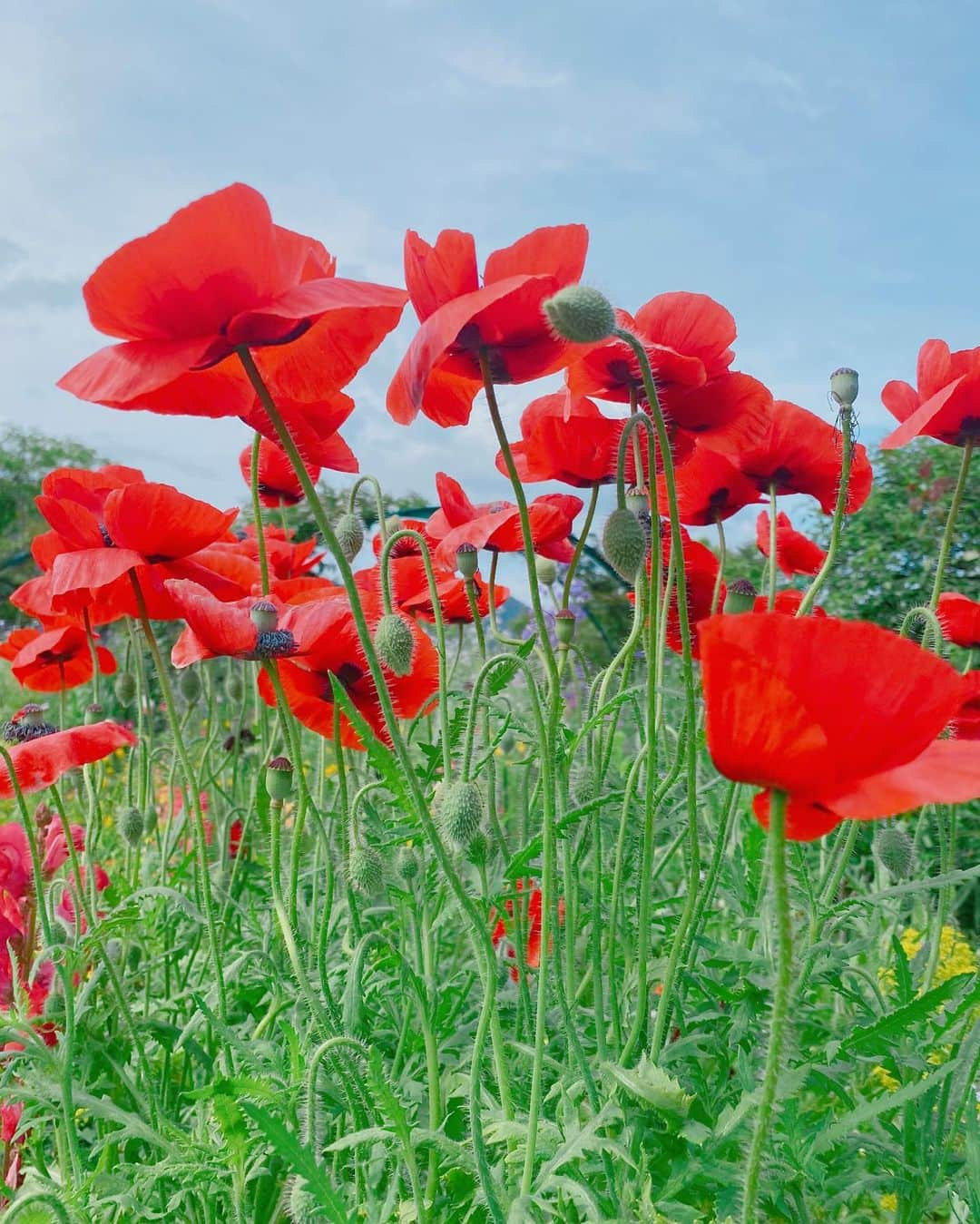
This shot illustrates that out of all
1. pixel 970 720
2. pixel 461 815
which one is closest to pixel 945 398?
pixel 970 720

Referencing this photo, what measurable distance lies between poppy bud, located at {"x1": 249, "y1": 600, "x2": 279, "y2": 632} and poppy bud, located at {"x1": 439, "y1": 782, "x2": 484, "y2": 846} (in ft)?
1.26

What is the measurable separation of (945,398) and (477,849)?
91 cm

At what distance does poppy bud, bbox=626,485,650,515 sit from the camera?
1417mm

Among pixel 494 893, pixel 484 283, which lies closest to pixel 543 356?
pixel 484 283

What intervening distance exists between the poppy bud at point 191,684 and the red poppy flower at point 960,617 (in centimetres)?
171

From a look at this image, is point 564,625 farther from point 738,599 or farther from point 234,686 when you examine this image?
point 234,686

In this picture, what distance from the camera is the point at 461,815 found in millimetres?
1244

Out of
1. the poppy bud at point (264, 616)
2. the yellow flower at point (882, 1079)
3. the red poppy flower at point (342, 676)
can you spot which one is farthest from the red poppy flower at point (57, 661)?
the yellow flower at point (882, 1079)

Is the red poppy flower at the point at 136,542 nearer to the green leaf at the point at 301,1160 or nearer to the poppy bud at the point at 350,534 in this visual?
the poppy bud at the point at 350,534

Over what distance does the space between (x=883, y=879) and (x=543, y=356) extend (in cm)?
190

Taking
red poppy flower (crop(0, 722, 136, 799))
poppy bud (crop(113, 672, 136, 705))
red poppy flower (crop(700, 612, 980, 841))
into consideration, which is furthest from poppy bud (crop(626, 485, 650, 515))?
poppy bud (crop(113, 672, 136, 705))

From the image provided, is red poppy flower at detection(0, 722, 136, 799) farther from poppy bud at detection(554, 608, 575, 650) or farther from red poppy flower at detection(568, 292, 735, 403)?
red poppy flower at detection(568, 292, 735, 403)

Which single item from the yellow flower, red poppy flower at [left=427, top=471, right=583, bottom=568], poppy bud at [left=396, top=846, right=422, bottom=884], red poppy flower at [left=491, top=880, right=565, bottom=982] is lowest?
the yellow flower

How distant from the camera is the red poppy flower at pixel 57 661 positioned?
2.30 metres
